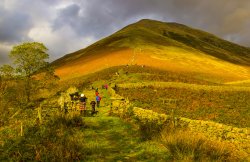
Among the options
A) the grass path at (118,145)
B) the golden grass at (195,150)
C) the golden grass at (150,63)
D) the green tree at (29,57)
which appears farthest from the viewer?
the golden grass at (150,63)

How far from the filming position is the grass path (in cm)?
1369

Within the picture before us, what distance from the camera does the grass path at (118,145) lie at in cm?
1369

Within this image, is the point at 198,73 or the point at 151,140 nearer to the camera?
the point at 151,140

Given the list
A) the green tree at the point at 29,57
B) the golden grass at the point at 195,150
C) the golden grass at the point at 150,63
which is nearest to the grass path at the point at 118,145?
the golden grass at the point at 195,150

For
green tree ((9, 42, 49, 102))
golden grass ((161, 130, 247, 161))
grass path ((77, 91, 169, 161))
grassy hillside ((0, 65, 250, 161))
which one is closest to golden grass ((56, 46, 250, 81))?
green tree ((9, 42, 49, 102))

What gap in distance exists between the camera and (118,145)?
1556 cm

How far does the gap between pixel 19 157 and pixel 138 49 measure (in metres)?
97.4

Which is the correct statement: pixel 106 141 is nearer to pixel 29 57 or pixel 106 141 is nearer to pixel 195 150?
pixel 195 150

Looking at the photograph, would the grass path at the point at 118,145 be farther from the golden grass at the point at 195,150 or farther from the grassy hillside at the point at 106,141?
the golden grass at the point at 195,150

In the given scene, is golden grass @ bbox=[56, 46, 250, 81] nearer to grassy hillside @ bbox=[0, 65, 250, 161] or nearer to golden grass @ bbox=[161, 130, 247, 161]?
grassy hillside @ bbox=[0, 65, 250, 161]

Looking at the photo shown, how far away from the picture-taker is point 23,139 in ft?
45.6

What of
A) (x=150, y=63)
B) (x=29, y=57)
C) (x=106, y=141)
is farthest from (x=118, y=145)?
(x=150, y=63)

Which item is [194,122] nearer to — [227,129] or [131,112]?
[227,129]

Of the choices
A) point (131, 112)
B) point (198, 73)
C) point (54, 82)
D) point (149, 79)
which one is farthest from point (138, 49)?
point (131, 112)
